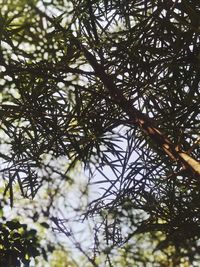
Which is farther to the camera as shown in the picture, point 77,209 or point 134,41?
point 134,41

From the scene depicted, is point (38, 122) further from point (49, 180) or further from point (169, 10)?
point (169, 10)

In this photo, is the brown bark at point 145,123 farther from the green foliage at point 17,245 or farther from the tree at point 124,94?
the green foliage at point 17,245

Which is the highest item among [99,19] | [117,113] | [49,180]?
[99,19]

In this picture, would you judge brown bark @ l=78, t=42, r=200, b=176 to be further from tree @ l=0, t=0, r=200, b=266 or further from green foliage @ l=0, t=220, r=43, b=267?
green foliage @ l=0, t=220, r=43, b=267

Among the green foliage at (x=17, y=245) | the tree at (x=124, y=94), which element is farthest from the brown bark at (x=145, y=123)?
the green foliage at (x=17, y=245)

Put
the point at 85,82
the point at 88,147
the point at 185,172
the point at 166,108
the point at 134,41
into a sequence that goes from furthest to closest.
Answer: the point at 88,147
the point at 85,82
the point at 166,108
the point at 134,41
the point at 185,172

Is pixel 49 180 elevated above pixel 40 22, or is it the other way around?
pixel 40 22

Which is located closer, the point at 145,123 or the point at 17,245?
the point at 17,245

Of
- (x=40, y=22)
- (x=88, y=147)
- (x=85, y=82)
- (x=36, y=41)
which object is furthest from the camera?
(x=88, y=147)

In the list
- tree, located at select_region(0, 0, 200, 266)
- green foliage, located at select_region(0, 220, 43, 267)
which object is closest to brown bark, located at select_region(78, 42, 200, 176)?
tree, located at select_region(0, 0, 200, 266)

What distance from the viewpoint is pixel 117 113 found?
2.56 metres

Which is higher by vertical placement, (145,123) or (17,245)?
(145,123)

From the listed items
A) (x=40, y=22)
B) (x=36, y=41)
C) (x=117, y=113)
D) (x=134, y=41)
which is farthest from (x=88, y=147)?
(x=40, y=22)

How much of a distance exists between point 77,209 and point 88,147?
926 millimetres
